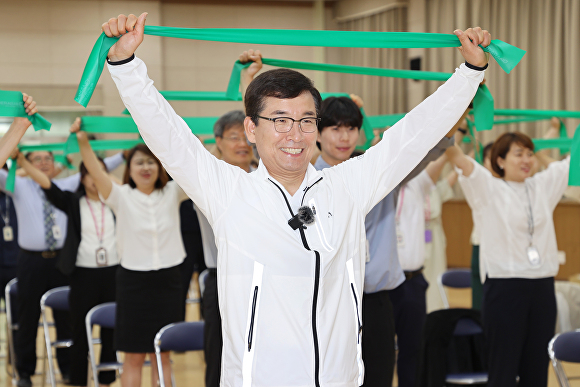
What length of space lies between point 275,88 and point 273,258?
19.4 inches

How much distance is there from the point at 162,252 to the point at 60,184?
2.57 meters

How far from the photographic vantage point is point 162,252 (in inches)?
159

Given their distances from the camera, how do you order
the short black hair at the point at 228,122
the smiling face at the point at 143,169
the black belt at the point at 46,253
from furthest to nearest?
the black belt at the point at 46,253
the smiling face at the point at 143,169
the short black hair at the point at 228,122

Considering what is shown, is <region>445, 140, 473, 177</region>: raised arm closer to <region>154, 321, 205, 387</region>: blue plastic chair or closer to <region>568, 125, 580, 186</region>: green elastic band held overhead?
<region>568, 125, 580, 186</region>: green elastic band held overhead

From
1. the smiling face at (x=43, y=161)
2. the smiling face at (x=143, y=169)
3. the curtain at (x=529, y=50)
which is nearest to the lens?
the smiling face at (x=143, y=169)

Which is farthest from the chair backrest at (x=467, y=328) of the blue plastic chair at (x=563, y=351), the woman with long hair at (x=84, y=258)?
the woman with long hair at (x=84, y=258)

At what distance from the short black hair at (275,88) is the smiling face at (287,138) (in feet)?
0.05

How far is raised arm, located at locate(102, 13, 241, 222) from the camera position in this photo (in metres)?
1.58

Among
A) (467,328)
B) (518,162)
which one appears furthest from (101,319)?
(518,162)

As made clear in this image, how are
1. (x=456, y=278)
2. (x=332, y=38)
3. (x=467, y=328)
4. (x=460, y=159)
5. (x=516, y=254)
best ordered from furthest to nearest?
(x=456, y=278) < (x=516, y=254) < (x=460, y=159) < (x=467, y=328) < (x=332, y=38)

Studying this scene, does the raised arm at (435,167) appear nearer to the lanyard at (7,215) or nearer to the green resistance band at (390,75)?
the green resistance band at (390,75)

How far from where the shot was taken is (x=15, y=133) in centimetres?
239

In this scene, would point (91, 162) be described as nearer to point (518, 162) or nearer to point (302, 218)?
point (302, 218)

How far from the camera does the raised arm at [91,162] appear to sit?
365 centimetres
